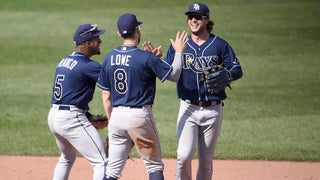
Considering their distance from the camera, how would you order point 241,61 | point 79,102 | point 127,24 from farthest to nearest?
point 241,61, point 79,102, point 127,24

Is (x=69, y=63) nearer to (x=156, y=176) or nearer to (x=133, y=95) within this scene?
(x=133, y=95)

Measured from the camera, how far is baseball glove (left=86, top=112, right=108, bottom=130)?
25.5 feet

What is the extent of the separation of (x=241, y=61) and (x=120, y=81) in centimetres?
847

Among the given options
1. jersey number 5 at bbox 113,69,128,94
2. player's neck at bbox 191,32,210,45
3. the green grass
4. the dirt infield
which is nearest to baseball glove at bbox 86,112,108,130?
jersey number 5 at bbox 113,69,128,94

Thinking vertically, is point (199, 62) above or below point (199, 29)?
below

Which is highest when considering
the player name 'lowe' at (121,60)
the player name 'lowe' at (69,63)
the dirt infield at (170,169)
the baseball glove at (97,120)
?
the player name 'lowe' at (121,60)

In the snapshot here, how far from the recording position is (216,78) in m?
7.36

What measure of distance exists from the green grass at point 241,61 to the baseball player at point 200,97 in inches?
97.6

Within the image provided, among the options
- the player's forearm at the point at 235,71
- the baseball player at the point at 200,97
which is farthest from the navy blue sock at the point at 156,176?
the player's forearm at the point at 235,71

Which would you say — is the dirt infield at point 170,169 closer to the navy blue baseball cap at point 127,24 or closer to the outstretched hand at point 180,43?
the outstretched hand at point 180,43

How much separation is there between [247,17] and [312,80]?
15.1 ft

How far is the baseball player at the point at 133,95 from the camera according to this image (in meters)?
7.02

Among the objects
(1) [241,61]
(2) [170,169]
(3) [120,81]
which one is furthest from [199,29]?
(1) [241,61]

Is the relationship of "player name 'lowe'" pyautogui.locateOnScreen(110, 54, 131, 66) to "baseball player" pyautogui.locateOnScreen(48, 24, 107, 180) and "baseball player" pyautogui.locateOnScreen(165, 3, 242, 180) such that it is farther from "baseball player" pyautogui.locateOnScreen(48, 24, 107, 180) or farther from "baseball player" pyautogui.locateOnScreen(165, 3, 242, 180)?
"baseball player" pyautogui.locateOnScreen(165, 3, 242, 180)
